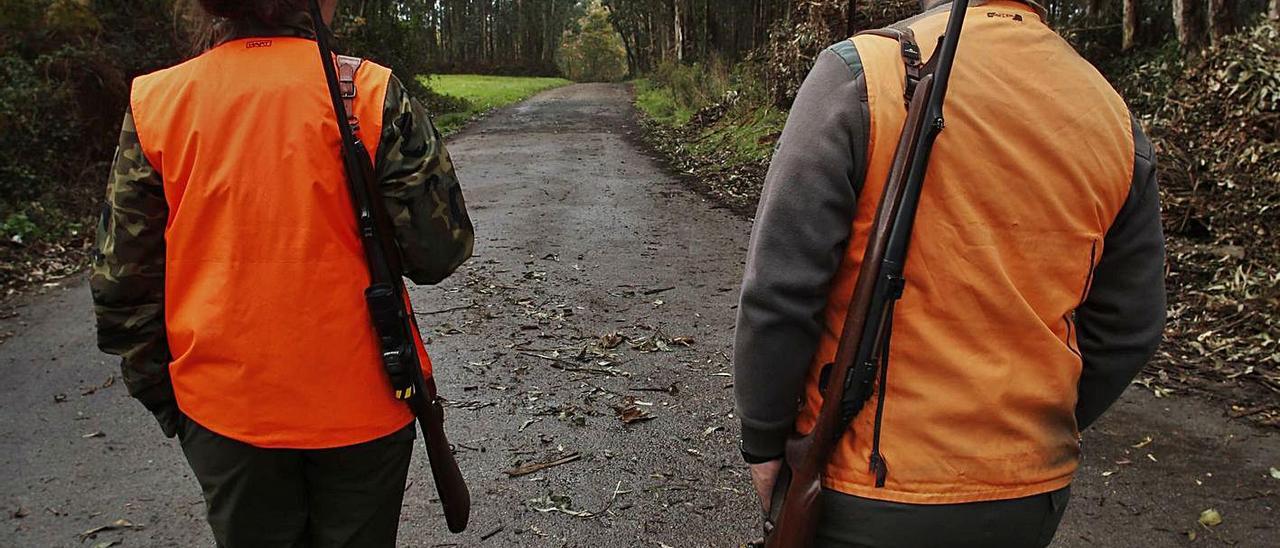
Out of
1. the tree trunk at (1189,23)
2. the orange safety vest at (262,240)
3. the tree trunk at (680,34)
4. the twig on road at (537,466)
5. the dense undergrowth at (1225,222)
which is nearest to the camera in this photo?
the orange safety vest at (262,240)

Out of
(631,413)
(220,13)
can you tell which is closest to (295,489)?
(220,13)

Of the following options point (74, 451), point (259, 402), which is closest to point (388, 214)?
point (259, 402)

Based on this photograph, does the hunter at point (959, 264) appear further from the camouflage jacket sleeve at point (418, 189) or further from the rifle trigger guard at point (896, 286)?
the camouflage jacket sleeve at point (418, 189)

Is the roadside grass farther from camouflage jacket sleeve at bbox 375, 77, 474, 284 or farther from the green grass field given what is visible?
camouflage jacket sleeve at bbox 375, 77, 474, 284

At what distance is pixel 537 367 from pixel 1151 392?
3513mm

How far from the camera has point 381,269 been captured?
2.24 m

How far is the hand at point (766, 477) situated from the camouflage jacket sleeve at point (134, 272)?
1443 millimetres

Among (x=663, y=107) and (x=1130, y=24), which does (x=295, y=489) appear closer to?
(x=1130, y=24)

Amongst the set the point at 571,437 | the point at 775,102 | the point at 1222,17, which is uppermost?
the point at 1222,17

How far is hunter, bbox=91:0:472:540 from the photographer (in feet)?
6.89

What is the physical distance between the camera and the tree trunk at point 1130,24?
39.7ft

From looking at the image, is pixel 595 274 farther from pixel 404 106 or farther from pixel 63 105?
pixel 63 105

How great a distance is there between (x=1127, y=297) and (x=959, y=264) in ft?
1.56

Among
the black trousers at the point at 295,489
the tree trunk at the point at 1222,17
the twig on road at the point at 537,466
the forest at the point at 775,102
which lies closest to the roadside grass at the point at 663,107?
the forest at the point at 775,102
